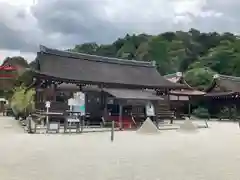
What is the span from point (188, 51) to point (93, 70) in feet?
129

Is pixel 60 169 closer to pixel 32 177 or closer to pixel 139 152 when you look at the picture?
pixel 32 177

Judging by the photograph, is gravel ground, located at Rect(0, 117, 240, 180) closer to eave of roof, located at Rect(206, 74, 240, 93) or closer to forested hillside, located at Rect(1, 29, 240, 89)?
eave of roof, located at Rect(206, 74, 240, 93)

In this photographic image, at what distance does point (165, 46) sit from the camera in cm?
6162

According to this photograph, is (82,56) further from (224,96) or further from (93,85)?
(224,96)

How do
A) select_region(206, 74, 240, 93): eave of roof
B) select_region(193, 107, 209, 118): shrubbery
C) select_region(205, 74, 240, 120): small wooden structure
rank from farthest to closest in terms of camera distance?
1. select_region(193, 107, 209, 118): shrubbery
2. select_region(206, 74, 240, 93): eave of roof
3. select_region(205, 74, 240, 120): small wooden structure

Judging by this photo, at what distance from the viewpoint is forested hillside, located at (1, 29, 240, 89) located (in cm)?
4641

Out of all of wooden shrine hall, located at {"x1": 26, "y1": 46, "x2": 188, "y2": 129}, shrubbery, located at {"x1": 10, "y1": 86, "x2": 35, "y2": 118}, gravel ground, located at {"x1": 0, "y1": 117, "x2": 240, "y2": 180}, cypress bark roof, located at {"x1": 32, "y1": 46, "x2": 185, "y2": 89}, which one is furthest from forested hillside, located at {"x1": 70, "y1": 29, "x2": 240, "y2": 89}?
gravel ground, located at {"x1": 0, "y1": 117, "x2": 240, "y2": 180}

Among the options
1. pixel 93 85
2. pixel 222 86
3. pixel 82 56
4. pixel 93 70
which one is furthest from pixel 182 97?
pixel 93 85

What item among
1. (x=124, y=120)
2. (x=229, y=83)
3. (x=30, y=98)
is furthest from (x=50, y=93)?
(x=229, y=83)

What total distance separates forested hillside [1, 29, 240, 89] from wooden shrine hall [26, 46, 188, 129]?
15501 millimetres

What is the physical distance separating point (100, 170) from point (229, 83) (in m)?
29.7

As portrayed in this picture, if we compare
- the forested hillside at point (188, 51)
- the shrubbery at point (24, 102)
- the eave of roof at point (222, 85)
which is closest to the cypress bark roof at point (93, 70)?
the shrubbery at point (24, 102)

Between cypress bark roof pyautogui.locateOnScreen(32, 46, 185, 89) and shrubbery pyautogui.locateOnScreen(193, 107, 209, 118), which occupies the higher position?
cypress bark roof pyautogui.locateOnScreen(32, 46, 185, 89)

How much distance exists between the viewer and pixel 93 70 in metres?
24.4
